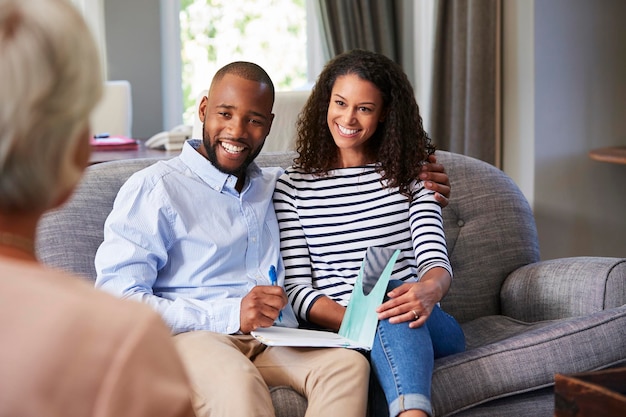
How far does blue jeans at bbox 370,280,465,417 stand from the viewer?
6.02 ft

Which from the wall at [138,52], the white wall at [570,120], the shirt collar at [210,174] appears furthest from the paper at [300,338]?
the wall at [138,52]

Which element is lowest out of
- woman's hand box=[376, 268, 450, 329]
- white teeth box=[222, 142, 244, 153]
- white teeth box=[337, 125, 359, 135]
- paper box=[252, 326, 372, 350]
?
paper box=[252, 326, 372, 350]

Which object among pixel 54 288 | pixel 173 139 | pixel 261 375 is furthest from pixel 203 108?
pixel 54 288

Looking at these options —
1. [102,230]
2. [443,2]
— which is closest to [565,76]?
[443,2]

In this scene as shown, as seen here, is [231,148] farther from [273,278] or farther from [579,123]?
[579,123]

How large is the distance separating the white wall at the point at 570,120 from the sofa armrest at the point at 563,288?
1292 mm

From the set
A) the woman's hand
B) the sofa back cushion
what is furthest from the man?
the sofa back cushion

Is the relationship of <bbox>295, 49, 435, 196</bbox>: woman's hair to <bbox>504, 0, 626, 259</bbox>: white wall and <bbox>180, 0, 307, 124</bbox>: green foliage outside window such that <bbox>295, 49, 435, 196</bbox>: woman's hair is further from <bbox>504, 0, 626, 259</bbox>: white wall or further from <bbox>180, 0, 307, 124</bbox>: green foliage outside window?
<bbox>180, 0, 307, 124</bbox>: green foliage outside window

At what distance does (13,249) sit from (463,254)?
185 cm

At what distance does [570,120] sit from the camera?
377 cm

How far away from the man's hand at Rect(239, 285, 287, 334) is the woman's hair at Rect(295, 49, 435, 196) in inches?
17.0

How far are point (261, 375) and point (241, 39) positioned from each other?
12.3ft

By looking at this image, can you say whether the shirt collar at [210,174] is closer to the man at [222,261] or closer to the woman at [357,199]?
the man at [222,261]

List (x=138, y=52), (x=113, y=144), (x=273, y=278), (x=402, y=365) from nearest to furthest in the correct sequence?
(x=402, y=365) < (x=273, y=278) < (x=113, y=144) < (x=138, y=52)
